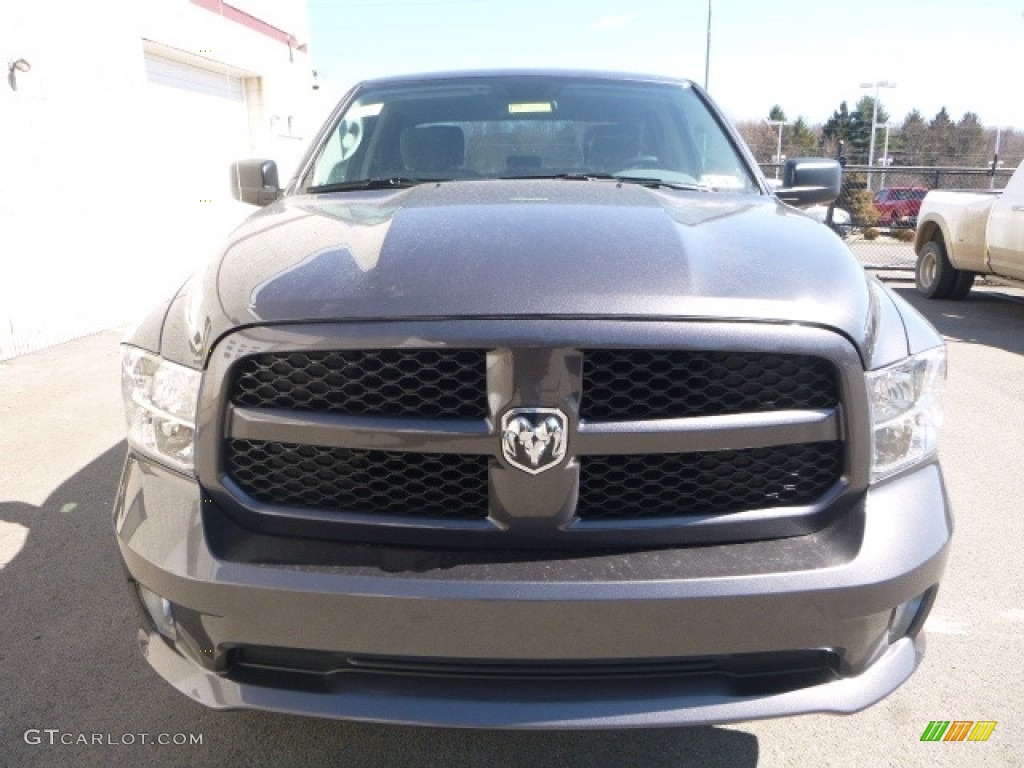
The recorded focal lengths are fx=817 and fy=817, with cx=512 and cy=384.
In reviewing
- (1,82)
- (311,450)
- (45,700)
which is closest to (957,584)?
(311,450)

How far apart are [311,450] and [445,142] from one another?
1719 millimetres

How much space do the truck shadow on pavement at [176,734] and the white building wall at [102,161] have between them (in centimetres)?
316

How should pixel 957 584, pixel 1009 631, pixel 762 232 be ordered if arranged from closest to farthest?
pixel 762 232 < pixel 1009 631 < pixel 957 584

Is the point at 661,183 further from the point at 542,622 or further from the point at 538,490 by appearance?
the point at 542,622

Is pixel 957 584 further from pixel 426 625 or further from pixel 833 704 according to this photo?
pixel 426 625

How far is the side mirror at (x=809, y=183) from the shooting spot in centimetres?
325

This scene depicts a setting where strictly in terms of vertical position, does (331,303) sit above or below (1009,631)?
above

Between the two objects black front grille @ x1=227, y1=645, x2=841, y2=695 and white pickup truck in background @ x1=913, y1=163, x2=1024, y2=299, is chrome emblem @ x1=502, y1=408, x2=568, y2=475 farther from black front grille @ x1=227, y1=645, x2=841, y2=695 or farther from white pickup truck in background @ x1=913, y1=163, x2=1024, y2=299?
Result: white pickup truck in background @ x1=913, y1=163, x2=1024, y2=299

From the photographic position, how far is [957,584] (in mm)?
2951

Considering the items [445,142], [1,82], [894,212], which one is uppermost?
[1,82]

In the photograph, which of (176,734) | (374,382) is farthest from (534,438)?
(176,734)

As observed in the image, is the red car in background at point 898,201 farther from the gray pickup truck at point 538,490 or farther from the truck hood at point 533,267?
the gray pickup truck at point 538,490

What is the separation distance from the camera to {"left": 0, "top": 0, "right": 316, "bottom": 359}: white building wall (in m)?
6.37

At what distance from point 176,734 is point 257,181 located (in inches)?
83.5
